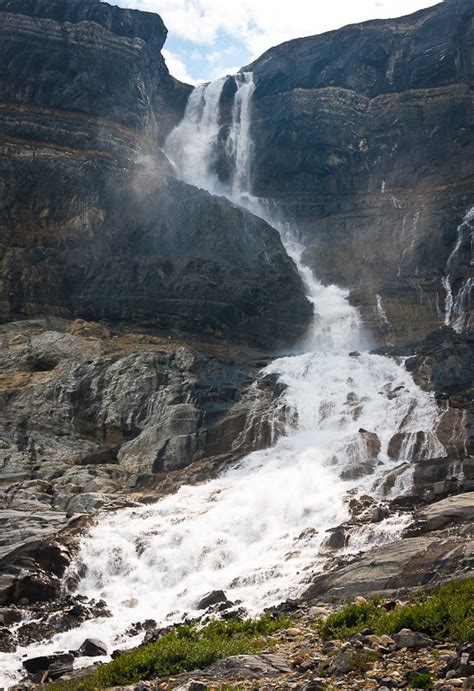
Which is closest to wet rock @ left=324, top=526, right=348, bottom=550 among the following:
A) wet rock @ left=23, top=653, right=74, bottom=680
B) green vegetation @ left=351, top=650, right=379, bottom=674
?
wet rock @ left=23, top=653, right=74, bottom=680

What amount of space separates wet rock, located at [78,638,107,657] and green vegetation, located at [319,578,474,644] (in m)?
7.60

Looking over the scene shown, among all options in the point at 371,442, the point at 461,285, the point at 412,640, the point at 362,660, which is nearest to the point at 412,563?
the point at 412,640

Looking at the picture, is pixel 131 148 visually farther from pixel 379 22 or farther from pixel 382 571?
pixel 382 571

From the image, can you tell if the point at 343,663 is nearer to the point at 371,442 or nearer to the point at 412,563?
the point at 412,563

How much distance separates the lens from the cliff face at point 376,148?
63.9 meters

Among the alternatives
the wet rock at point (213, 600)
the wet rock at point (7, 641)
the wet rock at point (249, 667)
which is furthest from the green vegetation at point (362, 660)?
the wet rock at point (7, 641)

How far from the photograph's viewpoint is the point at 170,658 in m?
17.0

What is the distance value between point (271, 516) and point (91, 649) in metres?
11.3

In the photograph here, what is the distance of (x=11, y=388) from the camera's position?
44469 mm

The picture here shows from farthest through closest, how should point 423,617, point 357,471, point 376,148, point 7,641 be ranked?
point 376,148
point 357,471
point 7,641
point 423,617

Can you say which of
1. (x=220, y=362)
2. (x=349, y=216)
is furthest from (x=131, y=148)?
(x=220, y=362)

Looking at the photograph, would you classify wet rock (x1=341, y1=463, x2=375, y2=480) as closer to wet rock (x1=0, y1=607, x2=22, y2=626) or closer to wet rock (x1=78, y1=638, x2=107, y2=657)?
wet rock (x1=0, y1=607, x2=22, y2=626)

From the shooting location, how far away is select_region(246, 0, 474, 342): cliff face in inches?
2515

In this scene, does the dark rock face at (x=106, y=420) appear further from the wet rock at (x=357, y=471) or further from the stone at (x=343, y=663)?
the stone at (x=343, y=663)
